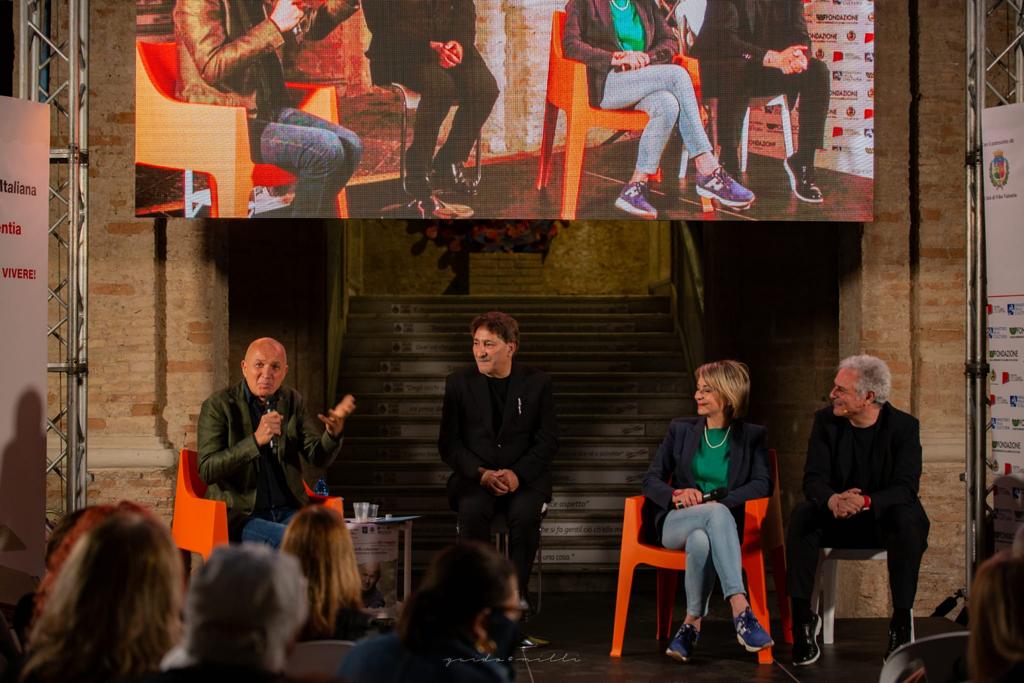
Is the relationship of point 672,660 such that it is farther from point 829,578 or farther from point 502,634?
point 502,634

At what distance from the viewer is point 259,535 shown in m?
5.25

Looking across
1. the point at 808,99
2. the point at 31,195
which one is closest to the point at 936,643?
the point at 808,99

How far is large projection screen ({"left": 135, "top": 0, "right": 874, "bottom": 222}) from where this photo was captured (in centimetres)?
589

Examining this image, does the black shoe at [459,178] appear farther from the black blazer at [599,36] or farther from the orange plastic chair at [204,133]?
the black blazer at [599,36]

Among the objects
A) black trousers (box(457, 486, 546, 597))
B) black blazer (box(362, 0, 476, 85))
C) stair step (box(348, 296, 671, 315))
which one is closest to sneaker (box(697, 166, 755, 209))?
black blazer (box(362, 0, 476, 85))

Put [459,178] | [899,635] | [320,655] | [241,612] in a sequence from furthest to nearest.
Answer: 1. [459,178]
2. [899,635]
3. [320,655]
4. [241,612]

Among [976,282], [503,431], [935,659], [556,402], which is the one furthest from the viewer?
[556,402]

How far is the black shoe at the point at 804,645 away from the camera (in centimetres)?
516

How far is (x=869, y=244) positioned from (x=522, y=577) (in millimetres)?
2501

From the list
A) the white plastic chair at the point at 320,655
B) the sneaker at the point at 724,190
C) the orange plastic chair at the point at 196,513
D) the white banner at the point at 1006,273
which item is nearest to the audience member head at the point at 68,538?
the white plastic chair at the point at 320,655

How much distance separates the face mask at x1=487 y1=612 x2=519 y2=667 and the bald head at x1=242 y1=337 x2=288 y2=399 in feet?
8.76

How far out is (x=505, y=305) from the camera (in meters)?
10.9

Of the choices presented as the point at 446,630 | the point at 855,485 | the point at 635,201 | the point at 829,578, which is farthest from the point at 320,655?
the point at 635,201

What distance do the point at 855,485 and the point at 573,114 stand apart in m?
2.08
